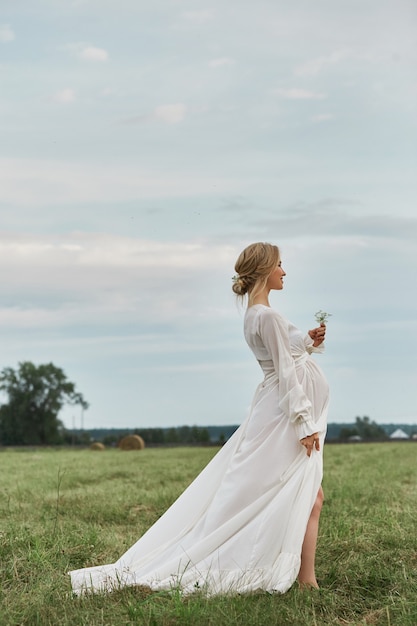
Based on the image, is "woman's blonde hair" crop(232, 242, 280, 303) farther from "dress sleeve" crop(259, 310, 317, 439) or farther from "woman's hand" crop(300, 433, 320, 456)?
"woman's hand" crop(300, 433, 320, 456)

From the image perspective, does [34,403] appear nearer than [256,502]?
No

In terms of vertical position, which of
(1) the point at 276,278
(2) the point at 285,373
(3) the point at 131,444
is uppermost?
(1) the point at 276,278

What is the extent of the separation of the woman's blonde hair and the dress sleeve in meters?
0.26

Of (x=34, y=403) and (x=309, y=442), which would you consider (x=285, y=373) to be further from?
(x=34, y=403)

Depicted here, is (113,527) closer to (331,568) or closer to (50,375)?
(331,568)

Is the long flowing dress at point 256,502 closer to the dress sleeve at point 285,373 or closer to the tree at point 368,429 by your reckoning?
the dress sleeve at point 285,373

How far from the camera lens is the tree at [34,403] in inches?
2440

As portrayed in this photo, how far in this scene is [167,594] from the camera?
5.47 meters

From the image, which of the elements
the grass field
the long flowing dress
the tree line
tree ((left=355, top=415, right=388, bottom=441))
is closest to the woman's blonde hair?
the long flowing dress

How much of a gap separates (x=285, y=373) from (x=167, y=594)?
61.9 inches

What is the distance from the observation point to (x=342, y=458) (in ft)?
70.0

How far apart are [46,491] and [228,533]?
7.26 m

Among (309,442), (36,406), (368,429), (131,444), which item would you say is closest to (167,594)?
(309,442)

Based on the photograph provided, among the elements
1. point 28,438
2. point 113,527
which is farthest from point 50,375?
point 113,527
